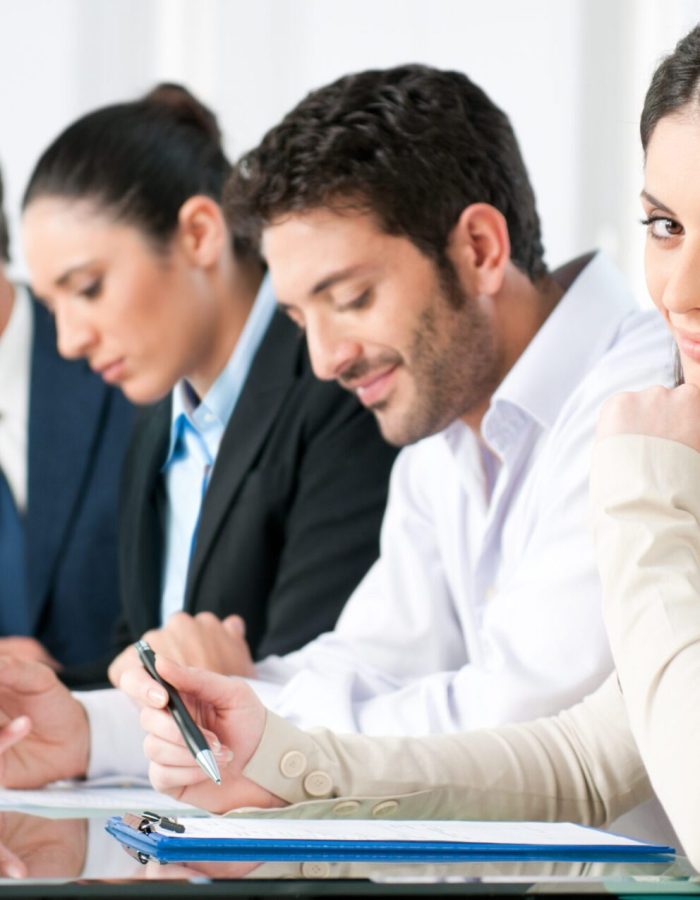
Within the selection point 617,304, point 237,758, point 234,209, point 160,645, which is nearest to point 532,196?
point 617,304

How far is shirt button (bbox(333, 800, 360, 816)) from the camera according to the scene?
44.3 inches

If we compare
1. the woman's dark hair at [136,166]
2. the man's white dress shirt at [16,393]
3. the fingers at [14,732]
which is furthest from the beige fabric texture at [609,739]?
the man's white dress shirt at [16,393]

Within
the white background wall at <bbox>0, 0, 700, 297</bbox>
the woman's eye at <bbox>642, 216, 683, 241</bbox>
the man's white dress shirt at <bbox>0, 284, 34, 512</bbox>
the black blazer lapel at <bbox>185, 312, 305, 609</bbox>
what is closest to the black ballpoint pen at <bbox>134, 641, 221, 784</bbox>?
the woman's eye at <bbox>642, 216, 683, 241</bbox>

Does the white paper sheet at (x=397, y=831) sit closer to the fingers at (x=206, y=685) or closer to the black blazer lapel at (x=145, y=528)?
the fingers at (x=206, y=685)

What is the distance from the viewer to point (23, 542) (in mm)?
2955

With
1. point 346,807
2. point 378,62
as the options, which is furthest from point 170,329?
point 378,62

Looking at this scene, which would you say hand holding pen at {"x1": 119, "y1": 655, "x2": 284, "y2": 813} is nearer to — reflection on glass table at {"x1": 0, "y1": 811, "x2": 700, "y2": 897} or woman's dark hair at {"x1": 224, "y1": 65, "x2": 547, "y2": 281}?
reflection on glass table at {"x1": 0, "y1": 811, "x2": 700, "y2": 897}

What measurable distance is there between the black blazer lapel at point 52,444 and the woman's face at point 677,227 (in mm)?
1900

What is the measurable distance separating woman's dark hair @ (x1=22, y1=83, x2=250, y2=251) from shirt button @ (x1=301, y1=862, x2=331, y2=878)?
72.7 inches

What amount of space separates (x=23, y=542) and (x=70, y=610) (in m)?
0.17

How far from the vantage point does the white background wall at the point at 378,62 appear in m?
3.99

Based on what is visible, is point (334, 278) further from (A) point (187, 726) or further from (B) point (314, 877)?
(B) point (314, 877)

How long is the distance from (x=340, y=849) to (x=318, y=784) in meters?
0.30

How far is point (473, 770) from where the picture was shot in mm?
1241
